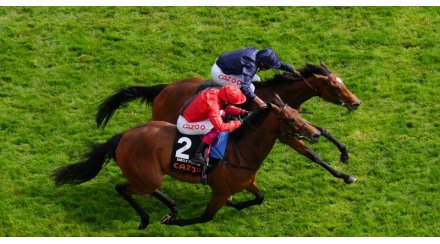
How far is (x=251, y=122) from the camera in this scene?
12.2 m

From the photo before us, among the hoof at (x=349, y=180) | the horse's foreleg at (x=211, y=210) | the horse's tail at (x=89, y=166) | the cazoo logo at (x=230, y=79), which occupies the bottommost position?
the hoof at (x=349, y=180)

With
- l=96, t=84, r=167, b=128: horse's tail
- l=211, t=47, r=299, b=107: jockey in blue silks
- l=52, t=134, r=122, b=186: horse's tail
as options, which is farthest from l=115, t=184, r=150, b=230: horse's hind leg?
l=211, t=47, r=299, b=107: jockey in blue silks

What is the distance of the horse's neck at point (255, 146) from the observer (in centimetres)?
1216

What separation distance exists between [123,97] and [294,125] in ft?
10.9

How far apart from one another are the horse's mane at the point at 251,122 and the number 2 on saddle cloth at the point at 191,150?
0.41 feet

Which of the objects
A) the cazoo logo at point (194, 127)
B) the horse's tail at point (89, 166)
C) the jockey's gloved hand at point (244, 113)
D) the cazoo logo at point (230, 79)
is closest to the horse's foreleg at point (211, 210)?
the cazoo logo at point (194, 127)

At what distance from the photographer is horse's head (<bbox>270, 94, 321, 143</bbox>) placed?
11.7 meters

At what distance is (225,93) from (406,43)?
6.07 meters

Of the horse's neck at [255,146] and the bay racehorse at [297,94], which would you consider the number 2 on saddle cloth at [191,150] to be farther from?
the bay racehorse at [297,94]

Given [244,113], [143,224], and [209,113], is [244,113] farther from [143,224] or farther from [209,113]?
[143,224]

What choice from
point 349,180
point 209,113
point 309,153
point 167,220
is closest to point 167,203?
point 167,220

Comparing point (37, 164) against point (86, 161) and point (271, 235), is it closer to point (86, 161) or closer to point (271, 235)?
point (86, 161)

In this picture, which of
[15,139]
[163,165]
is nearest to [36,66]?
[15,139]

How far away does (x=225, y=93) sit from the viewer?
11.9 meters
